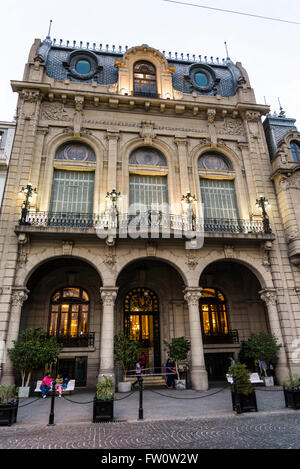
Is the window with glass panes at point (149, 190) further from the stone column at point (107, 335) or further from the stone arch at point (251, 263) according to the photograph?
the stone column at point (107, 335)

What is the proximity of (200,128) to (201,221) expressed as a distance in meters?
7.05

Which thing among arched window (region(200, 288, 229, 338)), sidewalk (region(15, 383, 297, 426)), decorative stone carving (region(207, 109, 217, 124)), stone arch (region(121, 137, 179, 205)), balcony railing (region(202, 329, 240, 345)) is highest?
decorative stone carving (region(207, 109, 217, 124))

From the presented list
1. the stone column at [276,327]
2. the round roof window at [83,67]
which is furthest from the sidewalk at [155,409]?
the round roof window at [83,67]

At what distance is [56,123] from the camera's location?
1817 cm

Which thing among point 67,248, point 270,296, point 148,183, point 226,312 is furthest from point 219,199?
point 67,248

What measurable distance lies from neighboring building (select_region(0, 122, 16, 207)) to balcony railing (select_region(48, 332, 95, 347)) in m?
8.41

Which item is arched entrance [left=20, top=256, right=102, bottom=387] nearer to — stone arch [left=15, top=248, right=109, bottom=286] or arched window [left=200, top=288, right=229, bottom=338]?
stone arch [left=15, top=248, right=109, bottom=286]

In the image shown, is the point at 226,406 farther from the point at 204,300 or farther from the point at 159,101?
the point at 159,101

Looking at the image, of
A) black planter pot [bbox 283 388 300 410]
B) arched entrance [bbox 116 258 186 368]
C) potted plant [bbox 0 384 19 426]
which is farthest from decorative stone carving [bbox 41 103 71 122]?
black planter pot [bbox 283 388 300 410]

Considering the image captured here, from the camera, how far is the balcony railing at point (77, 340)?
1619 cm

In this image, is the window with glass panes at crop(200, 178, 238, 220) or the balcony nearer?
the balcony

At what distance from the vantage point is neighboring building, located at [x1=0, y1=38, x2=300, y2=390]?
15039 mm

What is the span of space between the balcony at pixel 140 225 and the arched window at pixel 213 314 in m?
4.52
